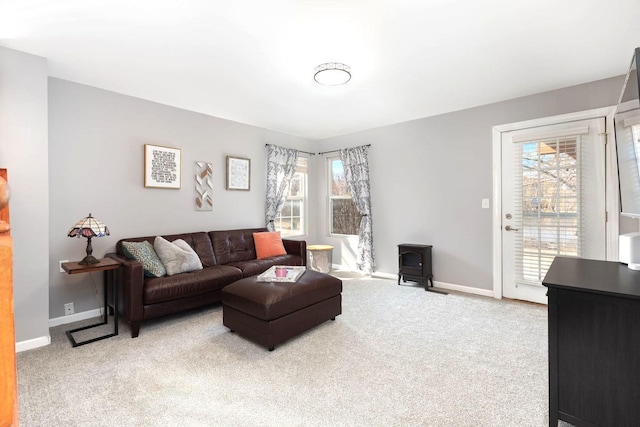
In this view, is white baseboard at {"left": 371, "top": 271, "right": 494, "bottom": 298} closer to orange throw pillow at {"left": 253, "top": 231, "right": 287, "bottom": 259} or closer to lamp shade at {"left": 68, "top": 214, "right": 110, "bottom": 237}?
orange throw pillow at {"left": 253, "top": 231, "right": 287, "bottom": 259}

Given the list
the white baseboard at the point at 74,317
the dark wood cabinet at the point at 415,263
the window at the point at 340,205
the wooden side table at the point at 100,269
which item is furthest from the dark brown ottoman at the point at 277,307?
the window at the point at 340,205

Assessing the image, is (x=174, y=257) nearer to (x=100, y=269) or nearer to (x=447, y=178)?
(x=100, y=269)

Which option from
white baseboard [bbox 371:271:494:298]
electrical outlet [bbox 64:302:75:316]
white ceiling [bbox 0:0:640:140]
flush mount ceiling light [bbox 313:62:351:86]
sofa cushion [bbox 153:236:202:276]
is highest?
white ceiling [bbox 0:0:640:140]

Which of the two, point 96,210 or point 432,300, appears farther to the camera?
point 432,300

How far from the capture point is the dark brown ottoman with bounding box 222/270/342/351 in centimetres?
243

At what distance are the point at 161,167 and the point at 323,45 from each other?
8.13ft

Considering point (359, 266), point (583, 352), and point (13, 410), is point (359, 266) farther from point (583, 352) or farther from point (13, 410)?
point (13, 410)

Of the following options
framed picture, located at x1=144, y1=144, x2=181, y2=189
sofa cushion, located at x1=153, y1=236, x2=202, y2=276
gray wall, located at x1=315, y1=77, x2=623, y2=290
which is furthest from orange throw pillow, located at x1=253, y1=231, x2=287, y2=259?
gray wall, located at x1=315, y1=77, x2=623, y2=290

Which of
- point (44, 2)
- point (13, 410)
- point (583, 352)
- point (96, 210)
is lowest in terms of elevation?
point (583, 352)

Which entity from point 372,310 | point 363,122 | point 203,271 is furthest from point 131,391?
point 363,122

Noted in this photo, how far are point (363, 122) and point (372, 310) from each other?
277 centimetres

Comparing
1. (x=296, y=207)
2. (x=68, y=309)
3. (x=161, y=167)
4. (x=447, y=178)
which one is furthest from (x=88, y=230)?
(x=447, y=178)

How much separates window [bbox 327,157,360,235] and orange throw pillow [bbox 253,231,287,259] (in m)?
1.44

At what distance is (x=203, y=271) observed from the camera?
10.6 ft
